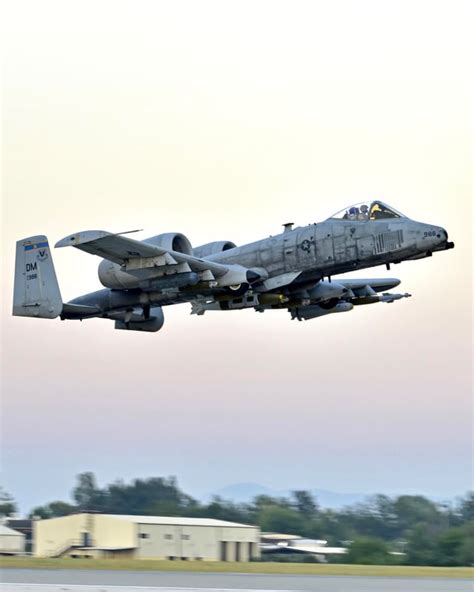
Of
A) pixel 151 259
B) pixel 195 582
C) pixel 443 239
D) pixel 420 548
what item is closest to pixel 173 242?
pixel 151 259

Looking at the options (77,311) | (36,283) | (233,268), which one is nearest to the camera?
(233,268)

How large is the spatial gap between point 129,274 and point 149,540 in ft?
30.2

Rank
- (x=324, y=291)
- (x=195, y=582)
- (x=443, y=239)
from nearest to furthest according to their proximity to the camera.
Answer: (x=195, y=582)
(x=443, y=239)
(x=324, y=291)

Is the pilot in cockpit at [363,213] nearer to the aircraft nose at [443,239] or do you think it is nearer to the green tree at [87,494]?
the aircraft nose at [443,239]

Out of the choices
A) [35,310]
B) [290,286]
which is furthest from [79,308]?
[290,286]

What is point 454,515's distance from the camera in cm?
5472

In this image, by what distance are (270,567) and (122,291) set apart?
10.1 meters

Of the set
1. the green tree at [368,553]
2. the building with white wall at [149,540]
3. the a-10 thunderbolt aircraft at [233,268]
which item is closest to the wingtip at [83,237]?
the a-10 thunderbolt aircraft at [233,268]

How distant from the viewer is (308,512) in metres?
53.4

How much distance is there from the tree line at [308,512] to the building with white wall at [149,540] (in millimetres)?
7196

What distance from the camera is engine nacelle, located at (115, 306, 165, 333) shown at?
36.8 metres

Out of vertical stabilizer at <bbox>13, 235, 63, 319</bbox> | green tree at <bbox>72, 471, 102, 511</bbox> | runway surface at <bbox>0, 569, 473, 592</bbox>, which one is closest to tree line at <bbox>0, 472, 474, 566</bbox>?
green tree at <bbox>72, 471, 102, 511</bbox>

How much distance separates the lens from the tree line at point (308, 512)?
47.6 m

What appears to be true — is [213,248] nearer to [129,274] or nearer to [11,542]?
[129,274]
